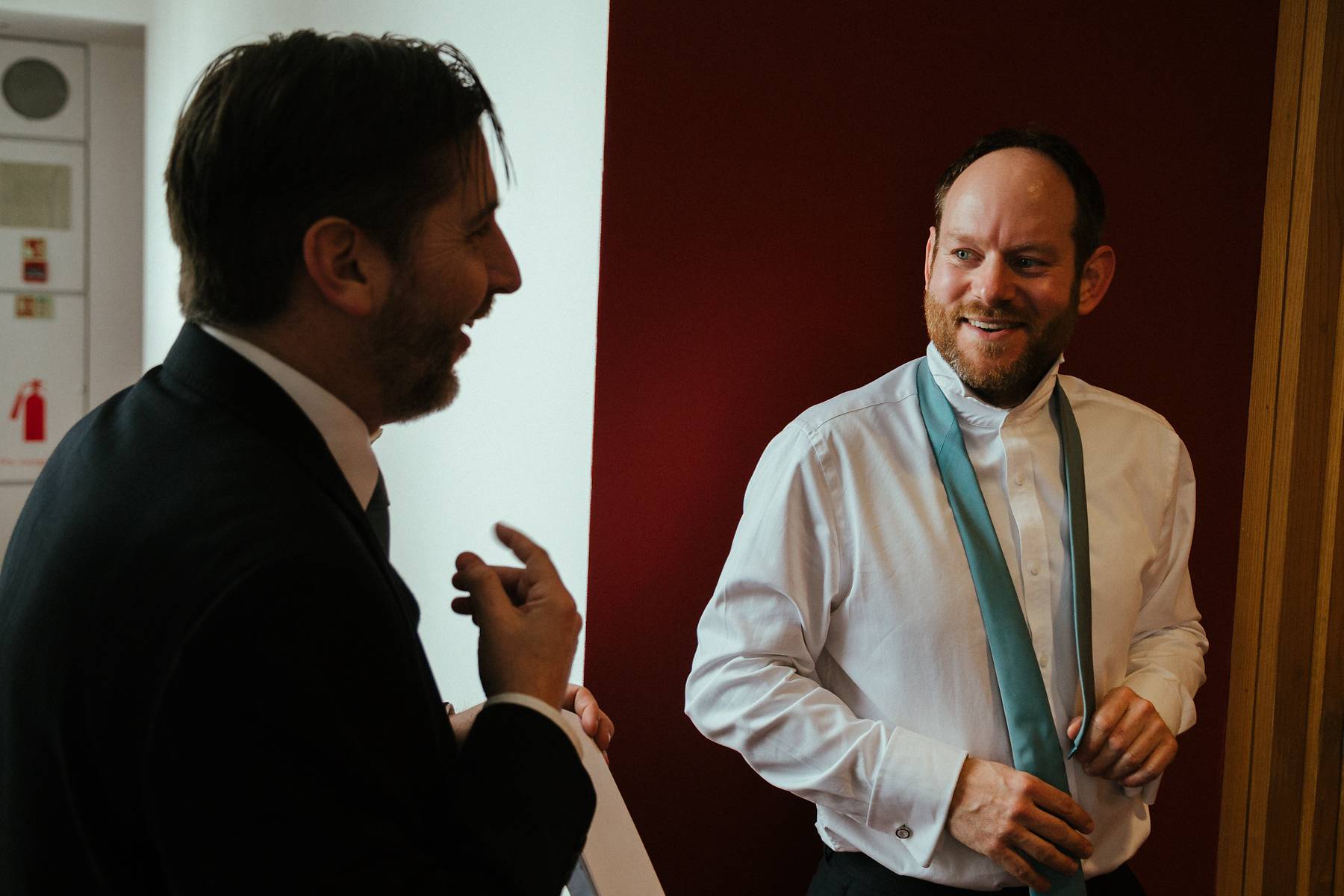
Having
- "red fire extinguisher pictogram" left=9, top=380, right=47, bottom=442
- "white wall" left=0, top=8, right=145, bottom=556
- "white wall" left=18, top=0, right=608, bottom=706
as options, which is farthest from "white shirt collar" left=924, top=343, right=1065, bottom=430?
"red fire extinguisher pictogram" left=9, top=380, right=47, bottom=442

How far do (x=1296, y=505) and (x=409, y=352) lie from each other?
1.77m

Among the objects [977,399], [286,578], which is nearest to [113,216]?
[977,399]

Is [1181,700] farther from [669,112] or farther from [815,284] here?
[669,112]

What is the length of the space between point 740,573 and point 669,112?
703mm

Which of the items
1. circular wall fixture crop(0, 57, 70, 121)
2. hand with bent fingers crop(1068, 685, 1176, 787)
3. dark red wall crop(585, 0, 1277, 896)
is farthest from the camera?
circular wall fixture crop(0, 57, 70, 121)

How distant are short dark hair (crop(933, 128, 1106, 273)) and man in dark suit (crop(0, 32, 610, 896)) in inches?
34.2

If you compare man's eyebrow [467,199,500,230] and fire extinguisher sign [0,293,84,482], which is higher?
man's eyebrow [467,199,500,230]

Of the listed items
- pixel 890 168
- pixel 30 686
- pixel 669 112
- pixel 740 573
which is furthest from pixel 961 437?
pixel 30 686

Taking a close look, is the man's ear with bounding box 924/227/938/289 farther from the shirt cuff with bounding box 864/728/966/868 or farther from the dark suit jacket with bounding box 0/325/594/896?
the dark suit jacket with bounding box 0/325/594/896

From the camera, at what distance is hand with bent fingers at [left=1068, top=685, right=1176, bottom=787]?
4.89 feet

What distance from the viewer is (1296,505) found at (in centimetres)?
208

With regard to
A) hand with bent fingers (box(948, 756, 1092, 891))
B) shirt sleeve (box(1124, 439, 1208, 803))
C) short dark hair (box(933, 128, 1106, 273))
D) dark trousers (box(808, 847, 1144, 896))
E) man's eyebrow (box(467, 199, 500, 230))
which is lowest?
dark trousers (box(808, 847, 1144, 896))

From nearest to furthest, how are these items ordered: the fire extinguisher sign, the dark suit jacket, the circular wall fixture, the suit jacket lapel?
the dark suit jacket, the suit jacket lapel, the circular wall fixture, the fire extinguisher sign

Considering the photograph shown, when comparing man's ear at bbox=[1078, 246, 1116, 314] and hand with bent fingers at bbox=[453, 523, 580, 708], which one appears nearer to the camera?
hand with bent fingers at bbox=[453, 523, 580, 708]
